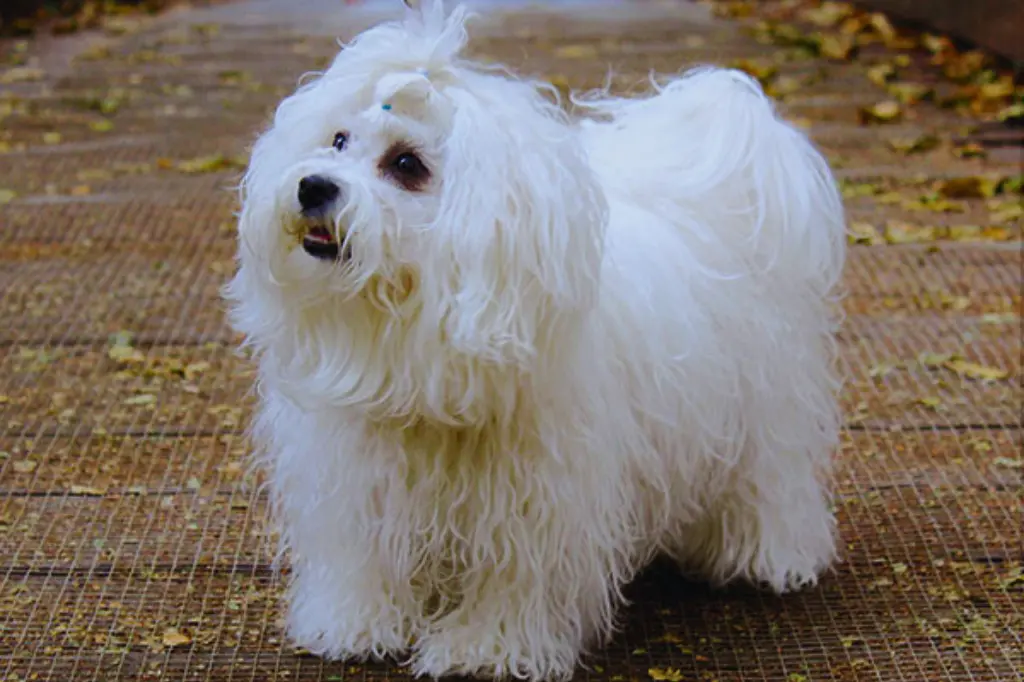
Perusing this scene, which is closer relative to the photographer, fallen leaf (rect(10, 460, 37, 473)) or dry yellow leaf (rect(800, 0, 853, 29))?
fallen leaf (rect(10, 460, 37, 473))

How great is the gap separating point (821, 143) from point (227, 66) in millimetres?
3080

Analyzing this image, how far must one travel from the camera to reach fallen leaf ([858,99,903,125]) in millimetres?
6848

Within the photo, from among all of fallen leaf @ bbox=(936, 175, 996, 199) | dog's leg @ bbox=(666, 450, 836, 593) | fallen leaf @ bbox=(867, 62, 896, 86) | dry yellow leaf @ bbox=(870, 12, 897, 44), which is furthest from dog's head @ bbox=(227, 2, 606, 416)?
dry yellow leaf @ bbox=(870, 12, 897, 44)

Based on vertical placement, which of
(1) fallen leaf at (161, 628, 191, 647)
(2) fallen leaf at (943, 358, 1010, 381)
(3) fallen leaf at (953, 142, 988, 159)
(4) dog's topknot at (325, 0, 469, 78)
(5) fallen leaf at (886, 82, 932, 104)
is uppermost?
(4) dog's topknot at (325, 0, 469, 78)

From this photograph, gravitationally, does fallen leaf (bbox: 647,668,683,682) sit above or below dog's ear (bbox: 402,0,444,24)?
below

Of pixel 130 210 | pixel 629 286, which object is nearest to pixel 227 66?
pixel 130 210

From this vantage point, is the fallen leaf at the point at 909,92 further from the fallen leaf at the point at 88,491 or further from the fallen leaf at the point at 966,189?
the fallen leaf at the point at 88,491

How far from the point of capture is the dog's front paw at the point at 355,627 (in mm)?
2777

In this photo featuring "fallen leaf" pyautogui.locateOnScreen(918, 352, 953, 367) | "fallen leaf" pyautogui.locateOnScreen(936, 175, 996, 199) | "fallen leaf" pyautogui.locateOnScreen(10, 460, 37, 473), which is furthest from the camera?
"fallen leaf" pyautogui.locateOnScreen(936, 175, 996, 199)

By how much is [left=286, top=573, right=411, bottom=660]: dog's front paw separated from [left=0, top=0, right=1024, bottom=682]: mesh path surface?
0.04 m

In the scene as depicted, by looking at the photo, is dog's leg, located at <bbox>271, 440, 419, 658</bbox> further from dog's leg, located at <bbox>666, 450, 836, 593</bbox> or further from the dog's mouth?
dog's leg, located at <bbox>666, 450, 836, 593</bbox>

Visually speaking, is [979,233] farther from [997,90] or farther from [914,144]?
[997,90]

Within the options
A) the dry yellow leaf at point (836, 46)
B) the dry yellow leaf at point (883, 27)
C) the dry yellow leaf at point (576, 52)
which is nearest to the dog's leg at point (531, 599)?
the dry yellow leaf at point (576, 52)

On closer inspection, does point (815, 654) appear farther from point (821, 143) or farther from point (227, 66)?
point (227, 66)
